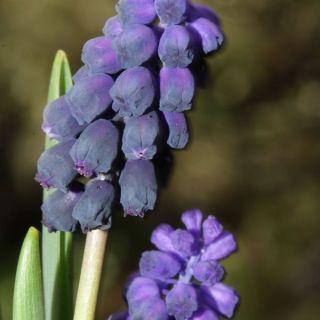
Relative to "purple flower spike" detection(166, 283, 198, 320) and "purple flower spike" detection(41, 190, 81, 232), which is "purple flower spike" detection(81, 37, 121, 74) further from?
"purple flower spike" detection(166, 283, 198, 320)

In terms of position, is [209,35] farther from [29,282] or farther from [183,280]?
[29,282]

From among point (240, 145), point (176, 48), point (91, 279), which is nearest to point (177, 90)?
point (176, 48)

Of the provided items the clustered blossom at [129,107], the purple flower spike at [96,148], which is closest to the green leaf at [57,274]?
the clustered blossom at [129,107]

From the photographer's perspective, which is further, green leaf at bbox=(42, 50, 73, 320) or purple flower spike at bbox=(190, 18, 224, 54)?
green leaf at bbox=(42, 50, 73, 320)

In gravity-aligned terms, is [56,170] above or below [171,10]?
below

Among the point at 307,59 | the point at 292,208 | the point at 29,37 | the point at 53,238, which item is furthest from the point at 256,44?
the point at 53,238

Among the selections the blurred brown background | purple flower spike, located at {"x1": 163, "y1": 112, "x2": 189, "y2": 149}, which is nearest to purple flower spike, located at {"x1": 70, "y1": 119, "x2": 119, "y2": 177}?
purple flower spike, located at {"x1": 163, "y1": 112, "x2": 189, "y2": 149}
